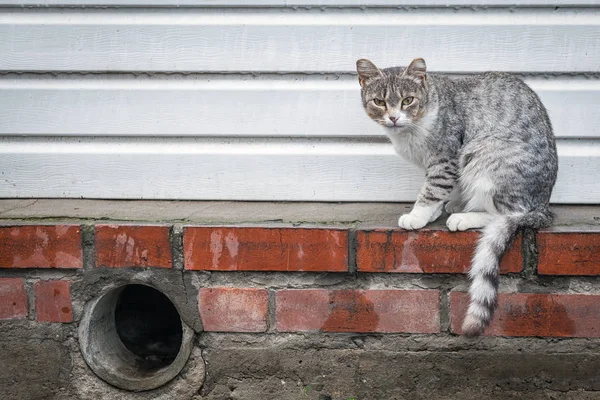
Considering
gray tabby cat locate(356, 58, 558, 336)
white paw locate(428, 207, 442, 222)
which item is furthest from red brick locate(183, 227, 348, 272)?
white paw locate(428, 207, 442, 222)

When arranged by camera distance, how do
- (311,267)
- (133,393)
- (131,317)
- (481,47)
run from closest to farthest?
(311,267) < (133,393) < (481,47) < (131,317)

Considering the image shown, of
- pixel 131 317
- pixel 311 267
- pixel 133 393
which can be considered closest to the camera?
pixel 311 267

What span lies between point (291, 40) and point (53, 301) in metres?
1.31

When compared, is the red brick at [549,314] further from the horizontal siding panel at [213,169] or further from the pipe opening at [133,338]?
the pipe opening at [133,338]

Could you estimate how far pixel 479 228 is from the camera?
227 cm

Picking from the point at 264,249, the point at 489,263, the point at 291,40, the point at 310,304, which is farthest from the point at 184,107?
the point at 489,263

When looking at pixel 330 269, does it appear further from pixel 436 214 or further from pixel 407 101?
pixel 407 101

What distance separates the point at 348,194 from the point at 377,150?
0.21 metres

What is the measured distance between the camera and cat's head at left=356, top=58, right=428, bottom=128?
242cm

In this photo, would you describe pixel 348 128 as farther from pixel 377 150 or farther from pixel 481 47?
pixel 481 47

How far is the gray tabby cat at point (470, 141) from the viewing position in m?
2.31

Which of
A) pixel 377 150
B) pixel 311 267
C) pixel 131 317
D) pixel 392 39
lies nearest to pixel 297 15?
pixel 392 39

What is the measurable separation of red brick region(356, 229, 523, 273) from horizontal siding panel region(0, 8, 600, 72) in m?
0.75

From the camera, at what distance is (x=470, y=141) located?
2.46m
